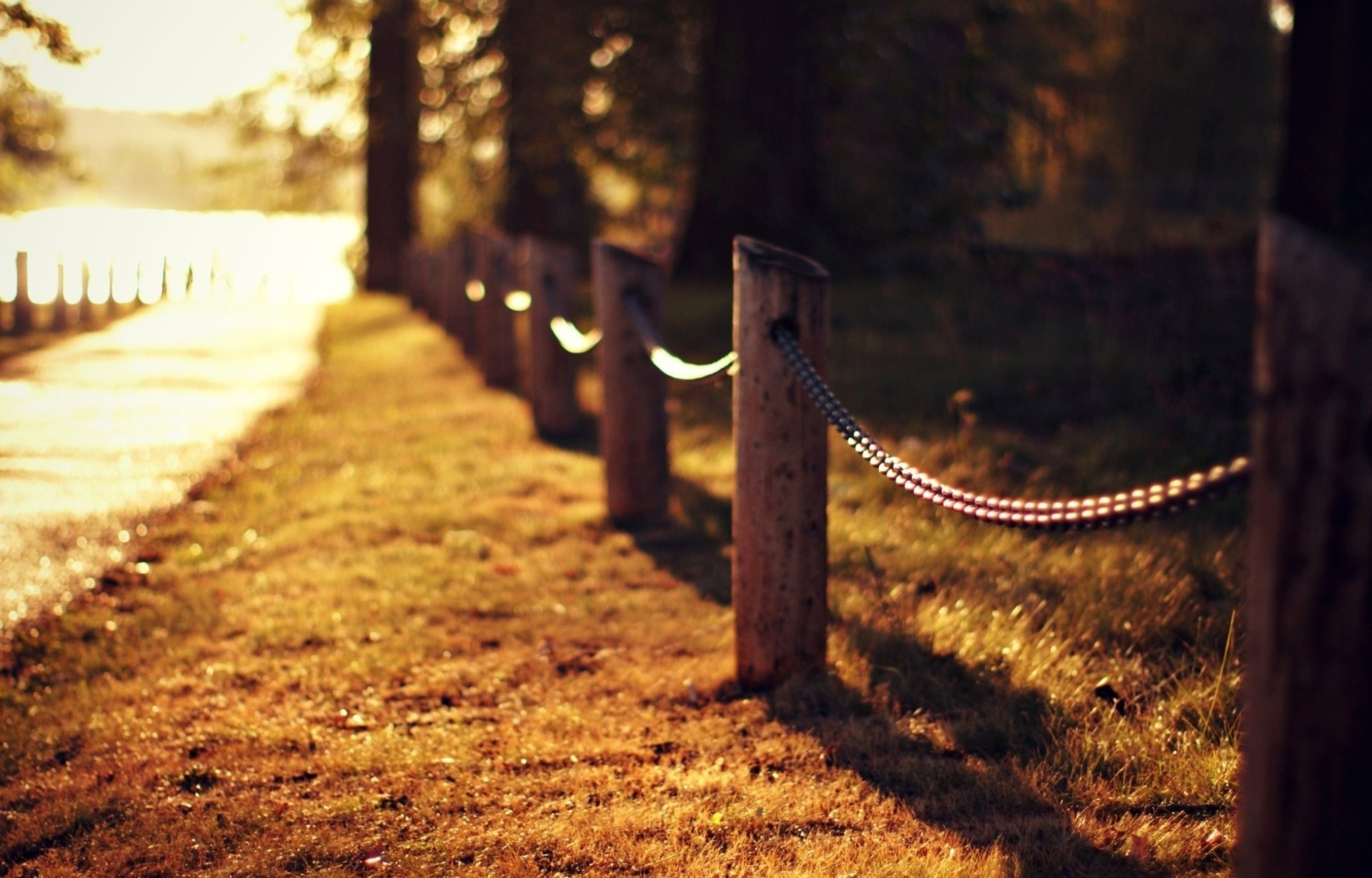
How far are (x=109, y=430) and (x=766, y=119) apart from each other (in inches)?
246

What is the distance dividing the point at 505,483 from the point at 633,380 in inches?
48.9

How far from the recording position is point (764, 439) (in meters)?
3.68

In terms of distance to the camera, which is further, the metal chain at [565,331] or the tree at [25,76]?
the metal chain at [565,331]

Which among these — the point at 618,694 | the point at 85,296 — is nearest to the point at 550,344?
the point at 618,694

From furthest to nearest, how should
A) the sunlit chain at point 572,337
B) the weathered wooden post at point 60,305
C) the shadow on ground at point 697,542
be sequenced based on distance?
the weathered wooden post at point 60,305 < the sunlit chain at point 572,337 < the shadow on ground at point 697,542

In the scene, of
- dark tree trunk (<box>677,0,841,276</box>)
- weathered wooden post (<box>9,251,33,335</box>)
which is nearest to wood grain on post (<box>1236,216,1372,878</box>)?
dark tree trunk (<box>677,0,841,276</box>)

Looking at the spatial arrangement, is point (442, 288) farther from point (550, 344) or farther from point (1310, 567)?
point (1310, 567)

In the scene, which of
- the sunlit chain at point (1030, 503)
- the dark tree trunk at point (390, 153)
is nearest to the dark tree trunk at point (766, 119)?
the dark tree trunk at point (390, 153)

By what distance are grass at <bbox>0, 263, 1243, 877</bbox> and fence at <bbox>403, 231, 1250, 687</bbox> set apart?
9.2 inches

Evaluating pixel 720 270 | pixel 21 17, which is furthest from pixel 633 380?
pixel 720 270

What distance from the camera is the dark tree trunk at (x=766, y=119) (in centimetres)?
1130

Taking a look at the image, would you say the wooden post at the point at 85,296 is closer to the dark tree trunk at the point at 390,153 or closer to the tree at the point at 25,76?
the dark tree trunk at the point at 390,153

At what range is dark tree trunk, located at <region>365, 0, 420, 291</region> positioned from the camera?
720 inches

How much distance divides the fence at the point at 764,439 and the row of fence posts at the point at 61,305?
11363 mm
